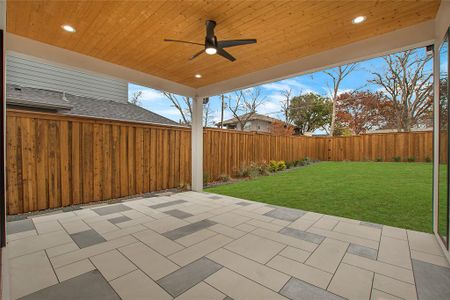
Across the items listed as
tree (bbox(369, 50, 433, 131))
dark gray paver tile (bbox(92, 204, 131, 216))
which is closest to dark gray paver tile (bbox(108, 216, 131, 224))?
dark gray paver tile (bbox(92, 204, 131, 216))

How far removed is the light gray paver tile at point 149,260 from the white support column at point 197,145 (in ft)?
9.99

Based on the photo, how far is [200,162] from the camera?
212 inches

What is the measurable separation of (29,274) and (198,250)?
148 centimetres

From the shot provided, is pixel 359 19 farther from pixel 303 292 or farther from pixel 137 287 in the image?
pixel 137 287

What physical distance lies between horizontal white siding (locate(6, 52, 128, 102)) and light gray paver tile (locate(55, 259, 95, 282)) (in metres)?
3.89

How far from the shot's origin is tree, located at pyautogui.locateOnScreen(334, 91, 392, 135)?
15.2m

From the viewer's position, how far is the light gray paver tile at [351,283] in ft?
5.03

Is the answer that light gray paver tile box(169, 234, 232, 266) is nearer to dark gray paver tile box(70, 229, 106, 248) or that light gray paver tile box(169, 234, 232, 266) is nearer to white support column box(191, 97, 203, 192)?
dark gray paver tile box(70, 229, 106, 248)

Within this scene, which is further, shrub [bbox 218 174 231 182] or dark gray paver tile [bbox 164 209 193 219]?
shrub [bbox 218 174 231 182]

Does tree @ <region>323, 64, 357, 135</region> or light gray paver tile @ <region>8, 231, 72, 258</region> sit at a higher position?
tree @ <region>323, 64, 357, 135</region>

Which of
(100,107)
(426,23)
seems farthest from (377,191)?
(100,107)

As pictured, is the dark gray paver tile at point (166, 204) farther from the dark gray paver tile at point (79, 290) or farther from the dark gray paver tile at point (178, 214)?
the dark gray paver tile at point (79, 290)

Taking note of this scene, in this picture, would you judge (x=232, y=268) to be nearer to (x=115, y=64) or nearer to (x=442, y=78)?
(x=442, y=78)

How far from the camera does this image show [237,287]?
1599 mm
